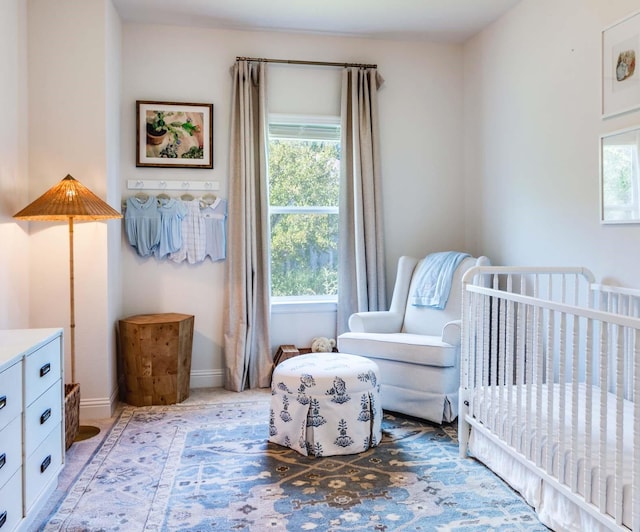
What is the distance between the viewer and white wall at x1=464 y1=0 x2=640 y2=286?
7.86ft

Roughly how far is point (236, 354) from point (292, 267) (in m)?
0.76

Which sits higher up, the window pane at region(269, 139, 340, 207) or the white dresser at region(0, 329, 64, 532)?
the window pane at region(269, 139, 340, 207)

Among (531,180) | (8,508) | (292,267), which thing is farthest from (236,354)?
(531,180)

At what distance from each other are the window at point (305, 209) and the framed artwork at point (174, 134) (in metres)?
→ 0.49

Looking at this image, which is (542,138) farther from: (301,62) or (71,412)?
(71,412)

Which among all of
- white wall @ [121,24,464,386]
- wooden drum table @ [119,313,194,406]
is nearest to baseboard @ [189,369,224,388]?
white wall @ [121,24,464,386]

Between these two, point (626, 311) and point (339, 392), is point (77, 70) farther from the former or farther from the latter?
point (626, 311)

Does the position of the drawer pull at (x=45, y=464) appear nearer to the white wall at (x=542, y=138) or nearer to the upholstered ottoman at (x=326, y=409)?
the upholstered ottoman at (x=326, y=409)

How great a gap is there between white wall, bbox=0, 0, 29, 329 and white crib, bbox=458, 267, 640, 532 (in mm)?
2301

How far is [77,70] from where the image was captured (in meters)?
2.79

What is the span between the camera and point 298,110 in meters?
3.55

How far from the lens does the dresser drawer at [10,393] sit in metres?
1.47

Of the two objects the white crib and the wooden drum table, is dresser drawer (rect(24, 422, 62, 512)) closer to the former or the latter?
the wooden drum table

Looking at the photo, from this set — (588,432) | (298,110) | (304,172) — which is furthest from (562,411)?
(298,110)
